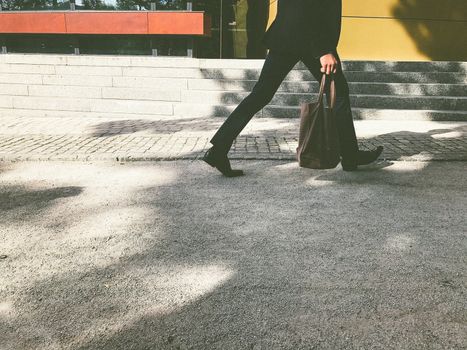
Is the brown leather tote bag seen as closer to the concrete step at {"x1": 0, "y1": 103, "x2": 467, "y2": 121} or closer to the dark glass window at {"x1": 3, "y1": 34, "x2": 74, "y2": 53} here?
the concrete step at {"x1": 0, "y1": 103, "x2": 467, "y2": 121}

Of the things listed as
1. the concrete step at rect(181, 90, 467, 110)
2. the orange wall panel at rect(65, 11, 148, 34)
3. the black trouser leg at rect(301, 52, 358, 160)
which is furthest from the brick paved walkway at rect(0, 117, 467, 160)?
the orange wall panel at rect(65, 11, 148, 34)

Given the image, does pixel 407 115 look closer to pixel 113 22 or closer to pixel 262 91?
pixel 262 91

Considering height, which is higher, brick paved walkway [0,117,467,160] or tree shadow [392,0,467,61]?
tree shadow [392,0,467,61]

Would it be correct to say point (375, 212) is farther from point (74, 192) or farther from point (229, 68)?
point (229, 68)

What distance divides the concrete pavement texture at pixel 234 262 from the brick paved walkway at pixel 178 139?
29.7 inches

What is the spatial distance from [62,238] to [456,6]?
9.17m

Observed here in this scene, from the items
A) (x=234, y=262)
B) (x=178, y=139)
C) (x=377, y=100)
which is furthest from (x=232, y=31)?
(x=234, y=262)

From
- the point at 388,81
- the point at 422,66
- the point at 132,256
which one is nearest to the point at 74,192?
the point at 132,256

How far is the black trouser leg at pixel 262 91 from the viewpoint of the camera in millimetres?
3486

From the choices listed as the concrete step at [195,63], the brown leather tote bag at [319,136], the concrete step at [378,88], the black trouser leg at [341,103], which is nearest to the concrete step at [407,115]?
the concrete step at [378,88]

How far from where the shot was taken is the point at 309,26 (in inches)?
131

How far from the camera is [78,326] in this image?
1792mm

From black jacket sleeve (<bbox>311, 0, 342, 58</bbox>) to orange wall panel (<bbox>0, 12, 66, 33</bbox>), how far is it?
8.13 m

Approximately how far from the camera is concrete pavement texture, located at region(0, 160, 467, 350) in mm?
1757
